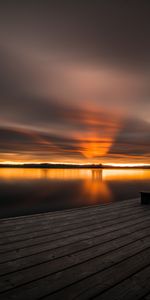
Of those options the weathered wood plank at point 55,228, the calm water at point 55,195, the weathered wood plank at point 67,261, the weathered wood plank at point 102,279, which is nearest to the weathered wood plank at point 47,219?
the weathered wood plank at point 55,228

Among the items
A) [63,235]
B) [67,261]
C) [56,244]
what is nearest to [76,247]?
[56,244]

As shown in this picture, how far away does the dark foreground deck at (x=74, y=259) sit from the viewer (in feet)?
9.01

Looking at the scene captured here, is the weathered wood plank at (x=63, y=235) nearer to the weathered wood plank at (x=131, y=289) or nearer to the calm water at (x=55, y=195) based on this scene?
the weathered wood plank at (x=131, y=289)

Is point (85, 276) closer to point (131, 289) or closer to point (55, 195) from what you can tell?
point (131, 289)

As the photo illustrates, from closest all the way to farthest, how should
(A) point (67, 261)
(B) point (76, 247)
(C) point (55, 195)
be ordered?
1. (A) point (67, 261)
2. (B) point (76, 247)
3. (C) point (55, 195)

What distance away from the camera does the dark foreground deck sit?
108 inches

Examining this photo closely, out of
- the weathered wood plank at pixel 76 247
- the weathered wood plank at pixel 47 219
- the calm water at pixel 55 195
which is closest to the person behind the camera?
the weathered wood plank at pixel 76 247

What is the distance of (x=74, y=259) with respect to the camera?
369 centimetres

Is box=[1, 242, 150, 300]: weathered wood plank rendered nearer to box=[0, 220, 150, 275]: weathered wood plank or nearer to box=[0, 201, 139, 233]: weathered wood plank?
box=[0, 220, 150, 275]: weathered wood plank

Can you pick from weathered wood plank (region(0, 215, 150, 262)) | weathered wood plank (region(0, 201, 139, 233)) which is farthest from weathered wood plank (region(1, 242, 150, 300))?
weathered wood plank (region(0, 201, 139, 233))

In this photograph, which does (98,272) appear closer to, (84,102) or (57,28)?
(57,28)

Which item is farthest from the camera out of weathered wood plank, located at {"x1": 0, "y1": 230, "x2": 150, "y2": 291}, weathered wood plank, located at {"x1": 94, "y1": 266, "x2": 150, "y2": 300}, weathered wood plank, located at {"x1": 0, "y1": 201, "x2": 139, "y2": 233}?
weathered wood plank, located at {"x1": 0, "y1": 201, "x2": 139, "y2": 233}

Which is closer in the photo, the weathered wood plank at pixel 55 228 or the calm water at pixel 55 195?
the weathered wood plank at pixel 55 228

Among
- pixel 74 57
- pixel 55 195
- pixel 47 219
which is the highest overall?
pixel 74 57
